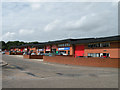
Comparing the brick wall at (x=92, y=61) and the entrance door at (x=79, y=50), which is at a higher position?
the entrance door at (x=79, y=50)

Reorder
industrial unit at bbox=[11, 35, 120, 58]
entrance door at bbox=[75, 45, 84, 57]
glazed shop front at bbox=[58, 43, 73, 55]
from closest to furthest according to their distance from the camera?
industrial unit at bbox=[11, 35, 120, 58]
entrance door at bbox=[75, 45, 84, 57]
glazed shop front at bbox=[58, 43, 73, 55]

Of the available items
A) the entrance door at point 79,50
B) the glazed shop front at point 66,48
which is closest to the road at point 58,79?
the entrance door at point 79,50

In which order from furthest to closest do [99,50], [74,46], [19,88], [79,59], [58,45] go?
[58,45], [74,46], [99,50], [79,59], [19,88]

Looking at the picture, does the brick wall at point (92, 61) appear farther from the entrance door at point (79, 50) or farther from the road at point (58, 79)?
the entrance door at point (79, 50)

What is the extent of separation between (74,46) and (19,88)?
3949cm

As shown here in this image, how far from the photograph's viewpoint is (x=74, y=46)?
1850 inches

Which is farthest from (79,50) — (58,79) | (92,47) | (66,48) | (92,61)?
(58,79)

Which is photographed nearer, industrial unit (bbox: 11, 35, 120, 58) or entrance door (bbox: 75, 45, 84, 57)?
industrial unit (bbox: 11, 35, 120, 58)

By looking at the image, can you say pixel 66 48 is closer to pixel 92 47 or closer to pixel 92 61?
pixel 92 47

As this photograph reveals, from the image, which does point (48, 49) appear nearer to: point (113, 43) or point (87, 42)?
point (87, 42)

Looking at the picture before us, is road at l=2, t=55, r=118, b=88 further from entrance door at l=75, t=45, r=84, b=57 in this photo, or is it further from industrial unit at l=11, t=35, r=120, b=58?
entrance door at l=75, t=45, r=84, b=57

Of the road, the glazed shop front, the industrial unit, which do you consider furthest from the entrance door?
the road

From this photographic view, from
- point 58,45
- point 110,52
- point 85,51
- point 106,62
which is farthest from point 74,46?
point 106,62

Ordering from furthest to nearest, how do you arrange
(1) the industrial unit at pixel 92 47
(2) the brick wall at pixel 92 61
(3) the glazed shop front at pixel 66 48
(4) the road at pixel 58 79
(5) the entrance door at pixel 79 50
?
(3) the glazed shop front at pixel 66 48, (5) the entrance door at pixel 79 50, (1) the industrial unit at pixel 92 47, (2) the brick wall at pixel 92 61, (4) the road at pixel 58 79
